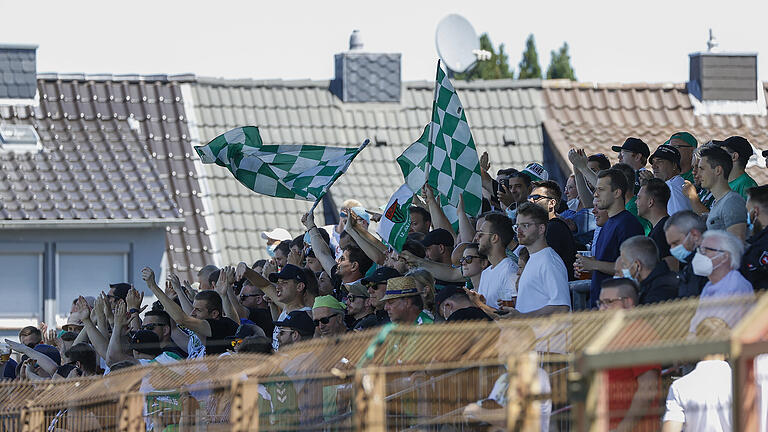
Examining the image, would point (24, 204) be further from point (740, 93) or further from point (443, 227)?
point (740, 93)

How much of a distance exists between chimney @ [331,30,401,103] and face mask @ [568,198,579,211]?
15.3 metres

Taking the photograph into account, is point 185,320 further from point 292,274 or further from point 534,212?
point 534,212

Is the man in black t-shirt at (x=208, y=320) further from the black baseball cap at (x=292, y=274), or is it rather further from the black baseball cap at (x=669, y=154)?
the black baseball cap at (x=669, y=154)

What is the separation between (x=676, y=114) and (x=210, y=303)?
17.6 m

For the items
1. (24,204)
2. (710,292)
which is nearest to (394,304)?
(710,292)

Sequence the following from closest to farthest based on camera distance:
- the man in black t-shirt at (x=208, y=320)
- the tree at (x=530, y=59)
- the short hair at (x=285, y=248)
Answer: the man in black t-shirt at (x=208, y=320) < the short hair at (x=285, y=248) < the tree at (x=530, y=59)

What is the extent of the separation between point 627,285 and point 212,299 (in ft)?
18.5

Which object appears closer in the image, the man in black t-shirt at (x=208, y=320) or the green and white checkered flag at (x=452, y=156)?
the man in black t-shirt at (x=208, y=320)

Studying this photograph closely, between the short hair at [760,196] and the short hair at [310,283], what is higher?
the short hair at [760,196]

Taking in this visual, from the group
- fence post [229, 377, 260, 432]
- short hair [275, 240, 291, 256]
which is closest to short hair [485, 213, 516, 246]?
fence post [229, 377, 260, 432]

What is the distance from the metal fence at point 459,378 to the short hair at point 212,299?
3880 millimetres

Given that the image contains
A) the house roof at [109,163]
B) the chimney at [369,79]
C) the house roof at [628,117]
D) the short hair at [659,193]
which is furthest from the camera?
the chimney at [369,79]

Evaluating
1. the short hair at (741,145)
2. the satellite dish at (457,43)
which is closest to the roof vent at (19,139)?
the satellite dish at (457,43)

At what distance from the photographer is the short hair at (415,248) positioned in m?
12.1
